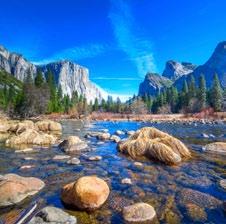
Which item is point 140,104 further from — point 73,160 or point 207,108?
point 73,160

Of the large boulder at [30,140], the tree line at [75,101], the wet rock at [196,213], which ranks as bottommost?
the wet rock at [196,213]

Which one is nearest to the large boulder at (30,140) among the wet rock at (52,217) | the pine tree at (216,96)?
the wet rock at (52,217)

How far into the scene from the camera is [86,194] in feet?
33.7

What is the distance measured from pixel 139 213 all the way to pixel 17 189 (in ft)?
16.1

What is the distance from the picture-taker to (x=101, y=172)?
1583 cm

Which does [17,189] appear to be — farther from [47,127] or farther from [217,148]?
[47,127]

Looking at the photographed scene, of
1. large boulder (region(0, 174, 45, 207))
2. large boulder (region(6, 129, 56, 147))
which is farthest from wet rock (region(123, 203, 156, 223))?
large boulder (region(6, 129, 56, 147))

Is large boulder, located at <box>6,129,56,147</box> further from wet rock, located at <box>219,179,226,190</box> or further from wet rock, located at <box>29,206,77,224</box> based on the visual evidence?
wet rock, located at <box>29,206,77,224</box>

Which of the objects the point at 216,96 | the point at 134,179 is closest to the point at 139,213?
the point at 134,179

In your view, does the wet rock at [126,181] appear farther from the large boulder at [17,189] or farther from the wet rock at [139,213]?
the large boulder at [17,189]

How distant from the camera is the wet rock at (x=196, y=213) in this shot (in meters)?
9.52

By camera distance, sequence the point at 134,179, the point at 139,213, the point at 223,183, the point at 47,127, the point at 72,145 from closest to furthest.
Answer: the point at 139,213, the point at 223,183, the point at 134,179, the point at 72,145, the point at 47,127

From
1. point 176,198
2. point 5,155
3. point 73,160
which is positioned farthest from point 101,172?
point 5,155

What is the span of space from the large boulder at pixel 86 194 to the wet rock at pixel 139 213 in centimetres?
110
